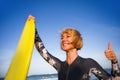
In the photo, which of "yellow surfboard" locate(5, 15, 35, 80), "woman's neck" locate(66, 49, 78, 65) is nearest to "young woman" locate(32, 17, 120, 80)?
"woman's neck" locate(66, 49, 78, 65)

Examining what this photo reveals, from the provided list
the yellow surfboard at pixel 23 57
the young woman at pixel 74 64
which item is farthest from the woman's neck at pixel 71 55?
the yellow surfboard at pixel 23 57

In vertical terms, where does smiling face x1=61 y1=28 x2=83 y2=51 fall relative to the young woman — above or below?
above

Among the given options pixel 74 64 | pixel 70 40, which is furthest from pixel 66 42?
pixel 74 64

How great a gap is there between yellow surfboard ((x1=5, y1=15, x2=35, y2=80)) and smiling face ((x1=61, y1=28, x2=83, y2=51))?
0.32m

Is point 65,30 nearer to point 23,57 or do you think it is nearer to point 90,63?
point 90,63

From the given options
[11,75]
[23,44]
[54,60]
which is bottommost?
[11,75]

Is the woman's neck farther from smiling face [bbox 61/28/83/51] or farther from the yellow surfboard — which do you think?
the yellow surfboard

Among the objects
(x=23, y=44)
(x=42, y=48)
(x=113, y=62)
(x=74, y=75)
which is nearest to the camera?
(x=113, y=62)

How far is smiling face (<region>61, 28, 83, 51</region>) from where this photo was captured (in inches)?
77.4

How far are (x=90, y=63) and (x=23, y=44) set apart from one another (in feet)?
2.44

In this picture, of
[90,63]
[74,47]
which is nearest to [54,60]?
[74,47]

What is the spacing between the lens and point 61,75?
197 centimetres

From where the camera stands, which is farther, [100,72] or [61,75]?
[61,75]

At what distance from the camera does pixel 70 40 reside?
1.97 m
